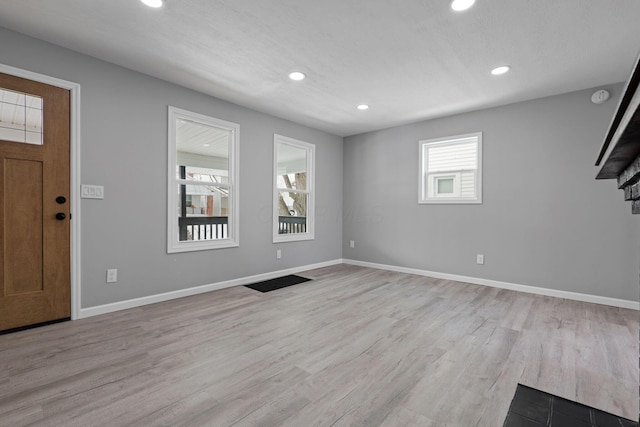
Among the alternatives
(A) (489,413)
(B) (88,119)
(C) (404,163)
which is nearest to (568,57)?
(C) (404,163)

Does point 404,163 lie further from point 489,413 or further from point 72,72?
point 72,72

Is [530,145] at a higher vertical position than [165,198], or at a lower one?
higher

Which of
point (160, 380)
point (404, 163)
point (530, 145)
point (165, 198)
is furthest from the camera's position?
point (404, 163)

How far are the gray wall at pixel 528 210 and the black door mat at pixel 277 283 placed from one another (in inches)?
68.4

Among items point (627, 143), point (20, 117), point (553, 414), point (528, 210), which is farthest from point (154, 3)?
point (528, 210)

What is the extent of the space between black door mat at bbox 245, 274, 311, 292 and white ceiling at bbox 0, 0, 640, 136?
8.28 feet

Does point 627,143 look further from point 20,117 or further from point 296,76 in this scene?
point 20,117

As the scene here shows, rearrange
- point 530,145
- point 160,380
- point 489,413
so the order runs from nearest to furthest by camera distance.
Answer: point 489,413
point 160,380
point 530,145

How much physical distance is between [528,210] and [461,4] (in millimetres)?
2879

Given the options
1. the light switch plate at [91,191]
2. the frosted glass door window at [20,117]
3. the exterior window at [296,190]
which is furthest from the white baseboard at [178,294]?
the frosted glass door window at [20,117]

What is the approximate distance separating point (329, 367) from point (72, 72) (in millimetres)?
3442

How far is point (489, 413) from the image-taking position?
161 centimetres

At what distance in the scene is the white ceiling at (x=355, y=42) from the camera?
2223 millimetres

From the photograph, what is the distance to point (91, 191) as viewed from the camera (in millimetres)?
2926
